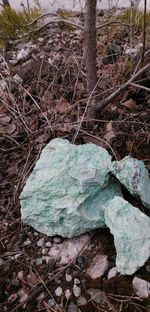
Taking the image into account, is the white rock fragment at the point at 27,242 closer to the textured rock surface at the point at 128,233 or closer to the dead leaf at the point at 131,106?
the textured rock surface at the point at 128,233

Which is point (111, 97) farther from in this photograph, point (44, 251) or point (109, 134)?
point (44, 251)

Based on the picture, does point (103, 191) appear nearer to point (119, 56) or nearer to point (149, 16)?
point (119, 56)

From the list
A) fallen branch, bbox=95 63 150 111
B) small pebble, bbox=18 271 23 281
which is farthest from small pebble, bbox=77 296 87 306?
fallen branch, bbox=95 63 150 111

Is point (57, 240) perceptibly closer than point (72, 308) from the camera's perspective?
No

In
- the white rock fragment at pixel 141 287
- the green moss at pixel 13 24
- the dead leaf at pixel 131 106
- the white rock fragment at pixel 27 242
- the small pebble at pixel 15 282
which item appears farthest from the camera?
the green moss at pixel 13 24

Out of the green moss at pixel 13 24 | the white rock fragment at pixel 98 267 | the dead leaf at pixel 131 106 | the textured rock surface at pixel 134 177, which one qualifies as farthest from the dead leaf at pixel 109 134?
the green moss at pixel 13 24

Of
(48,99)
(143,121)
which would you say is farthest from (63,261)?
(48,99)

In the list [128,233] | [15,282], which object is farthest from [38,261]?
[128,233]
